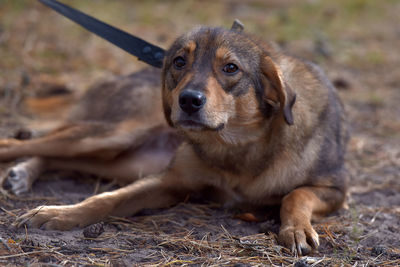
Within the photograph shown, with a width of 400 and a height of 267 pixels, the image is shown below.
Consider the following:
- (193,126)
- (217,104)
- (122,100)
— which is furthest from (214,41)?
(122,100)

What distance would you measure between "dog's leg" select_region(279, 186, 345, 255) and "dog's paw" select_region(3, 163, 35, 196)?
6.59 feet

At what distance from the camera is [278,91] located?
337 cm

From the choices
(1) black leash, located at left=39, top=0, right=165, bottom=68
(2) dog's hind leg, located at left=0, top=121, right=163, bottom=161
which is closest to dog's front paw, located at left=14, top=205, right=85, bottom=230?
(2) dog's hind leg, located at left=0, top=121, right=163, bottom=161

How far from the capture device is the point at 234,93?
3.31 m

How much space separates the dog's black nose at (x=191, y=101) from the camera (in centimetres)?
300

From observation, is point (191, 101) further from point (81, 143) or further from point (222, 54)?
point (81, 143)

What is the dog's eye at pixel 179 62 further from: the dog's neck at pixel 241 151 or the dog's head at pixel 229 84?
the dog's neck at pixel 241 151

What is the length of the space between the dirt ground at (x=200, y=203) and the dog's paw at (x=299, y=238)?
0.07 metres

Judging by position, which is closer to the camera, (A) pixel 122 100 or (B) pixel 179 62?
(B) pixel 179 62

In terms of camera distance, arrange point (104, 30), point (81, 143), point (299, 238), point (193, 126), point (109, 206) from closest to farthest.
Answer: point (299, 238) → point (193, 126) → point (109, 206) → point (104, 30) → point (81, 143)

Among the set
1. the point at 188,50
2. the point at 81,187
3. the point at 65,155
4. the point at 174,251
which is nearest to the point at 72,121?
the point at 65,155

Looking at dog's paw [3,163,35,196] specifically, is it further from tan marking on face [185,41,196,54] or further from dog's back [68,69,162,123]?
tan marking on face [185,41,196,54]

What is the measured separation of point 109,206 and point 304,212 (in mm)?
1321

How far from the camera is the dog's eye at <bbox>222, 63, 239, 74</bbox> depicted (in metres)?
3.36
